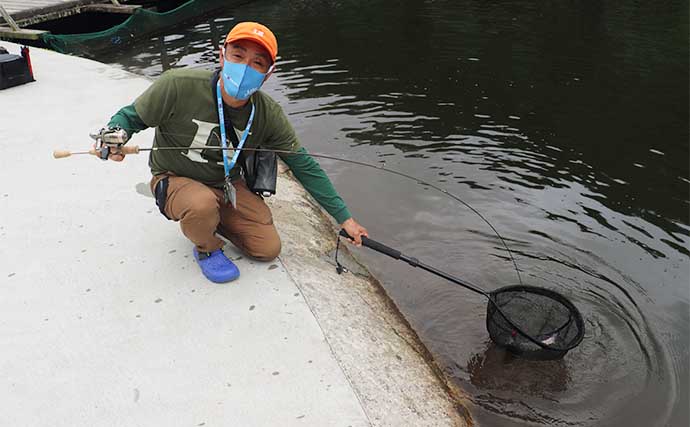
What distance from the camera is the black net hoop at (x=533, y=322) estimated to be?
3658 mm

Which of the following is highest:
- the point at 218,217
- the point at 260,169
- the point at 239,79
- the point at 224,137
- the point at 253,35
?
the point at 253,35

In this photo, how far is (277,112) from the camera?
3.52 m

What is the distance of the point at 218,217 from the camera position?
3.52 metres

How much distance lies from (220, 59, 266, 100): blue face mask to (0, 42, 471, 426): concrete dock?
123 centimetres

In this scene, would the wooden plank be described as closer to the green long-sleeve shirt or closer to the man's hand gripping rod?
the green long-sleeve shirt

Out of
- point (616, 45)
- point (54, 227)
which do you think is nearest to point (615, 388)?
point (54, 227)

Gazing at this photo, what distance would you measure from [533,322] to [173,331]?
2.44 m

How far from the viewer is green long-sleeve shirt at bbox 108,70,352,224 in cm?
329

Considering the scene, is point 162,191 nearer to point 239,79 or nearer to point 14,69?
point 239,79

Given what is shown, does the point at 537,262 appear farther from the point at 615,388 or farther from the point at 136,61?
the point at 136,61

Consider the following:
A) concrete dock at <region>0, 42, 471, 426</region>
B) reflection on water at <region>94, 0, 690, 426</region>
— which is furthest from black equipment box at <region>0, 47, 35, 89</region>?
reflection on water at <region>94, 0, 690, 426</region>

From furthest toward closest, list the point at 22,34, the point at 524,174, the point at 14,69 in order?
the point at 22,34, the point at 14,69, the point at 524,174

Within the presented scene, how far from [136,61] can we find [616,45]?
403 inches

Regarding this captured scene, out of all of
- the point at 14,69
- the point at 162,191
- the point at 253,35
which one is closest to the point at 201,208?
the point at 162,191
